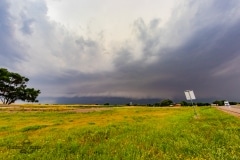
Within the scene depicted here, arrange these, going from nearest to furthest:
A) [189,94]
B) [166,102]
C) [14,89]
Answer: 1. [189,94]
2. [14,89]
3. [166,102]

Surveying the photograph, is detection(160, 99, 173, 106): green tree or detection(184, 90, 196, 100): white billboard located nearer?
detection(184, 90, 196, 100): white billboard

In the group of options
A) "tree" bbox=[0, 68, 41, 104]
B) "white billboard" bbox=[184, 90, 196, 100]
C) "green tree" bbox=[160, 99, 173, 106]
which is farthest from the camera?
"green tree" bbox=[160, 99, 173, 106]

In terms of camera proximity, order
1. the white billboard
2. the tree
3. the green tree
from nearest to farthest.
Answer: the white billboard
the tree
the green tree

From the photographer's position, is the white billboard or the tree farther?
the tree

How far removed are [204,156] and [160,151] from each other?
1840 mm

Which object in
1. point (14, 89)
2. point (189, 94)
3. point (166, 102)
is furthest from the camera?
point (166, 102)

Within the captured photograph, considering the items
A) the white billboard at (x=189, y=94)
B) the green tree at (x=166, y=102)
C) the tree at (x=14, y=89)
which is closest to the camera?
the white billboard at (x=189, y=94)

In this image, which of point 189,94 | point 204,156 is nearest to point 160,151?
point 204,156

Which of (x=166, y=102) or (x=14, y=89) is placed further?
(x=166, y=102)

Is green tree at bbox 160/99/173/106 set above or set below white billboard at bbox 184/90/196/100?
above

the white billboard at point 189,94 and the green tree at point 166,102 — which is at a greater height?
the green tree at point 166,102

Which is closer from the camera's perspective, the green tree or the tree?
the tree

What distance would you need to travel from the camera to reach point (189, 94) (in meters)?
30.8

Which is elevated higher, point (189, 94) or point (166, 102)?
point (166, 102)
